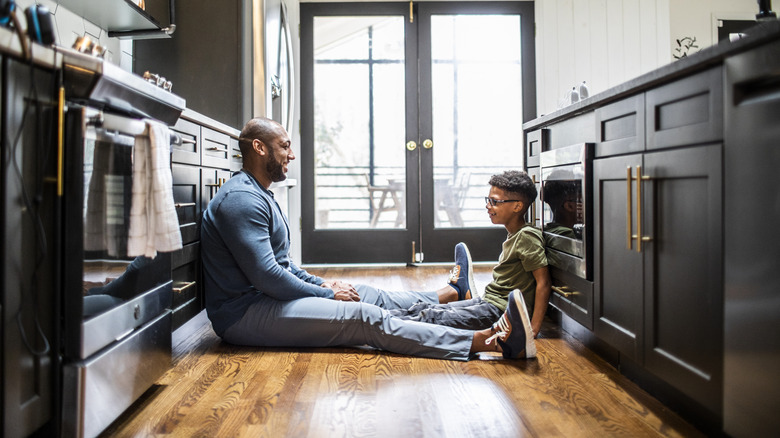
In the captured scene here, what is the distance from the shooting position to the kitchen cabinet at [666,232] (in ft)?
4.06

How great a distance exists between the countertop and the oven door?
1.34m

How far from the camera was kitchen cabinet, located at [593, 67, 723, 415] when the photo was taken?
4.06 ft

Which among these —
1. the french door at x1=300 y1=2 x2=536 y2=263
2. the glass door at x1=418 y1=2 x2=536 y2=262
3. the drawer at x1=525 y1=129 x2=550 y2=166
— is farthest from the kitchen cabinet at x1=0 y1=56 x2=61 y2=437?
the glass door at x1=418 y1=2 x2=536 y2=262

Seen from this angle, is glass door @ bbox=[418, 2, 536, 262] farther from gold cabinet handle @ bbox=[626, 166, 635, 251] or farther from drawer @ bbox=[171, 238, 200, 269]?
gold cabinet handle @ bbox=[626, 166, 635, 251]

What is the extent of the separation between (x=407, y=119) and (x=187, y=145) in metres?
2.71

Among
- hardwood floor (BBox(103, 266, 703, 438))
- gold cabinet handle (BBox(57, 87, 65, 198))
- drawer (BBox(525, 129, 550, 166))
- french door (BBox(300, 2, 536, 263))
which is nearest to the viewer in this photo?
gold cabinet handle (BBox(57, 87, 65, 198))

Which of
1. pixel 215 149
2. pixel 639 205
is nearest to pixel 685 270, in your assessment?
pixel 639 205

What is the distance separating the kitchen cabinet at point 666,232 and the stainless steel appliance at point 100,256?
1.34 meters

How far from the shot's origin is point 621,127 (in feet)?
5.66

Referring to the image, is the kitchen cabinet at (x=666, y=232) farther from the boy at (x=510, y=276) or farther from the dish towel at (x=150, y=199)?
the dish towel at (x=150, y=199)

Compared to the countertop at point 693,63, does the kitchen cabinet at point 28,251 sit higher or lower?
lower

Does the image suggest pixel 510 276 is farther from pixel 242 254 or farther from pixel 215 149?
pixel 215 149

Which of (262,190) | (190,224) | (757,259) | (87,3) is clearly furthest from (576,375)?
(87,3)

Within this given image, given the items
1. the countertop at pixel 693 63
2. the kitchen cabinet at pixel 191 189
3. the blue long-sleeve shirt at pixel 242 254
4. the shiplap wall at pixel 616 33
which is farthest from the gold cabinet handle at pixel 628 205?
the shiplap wall at pixel 616 33
